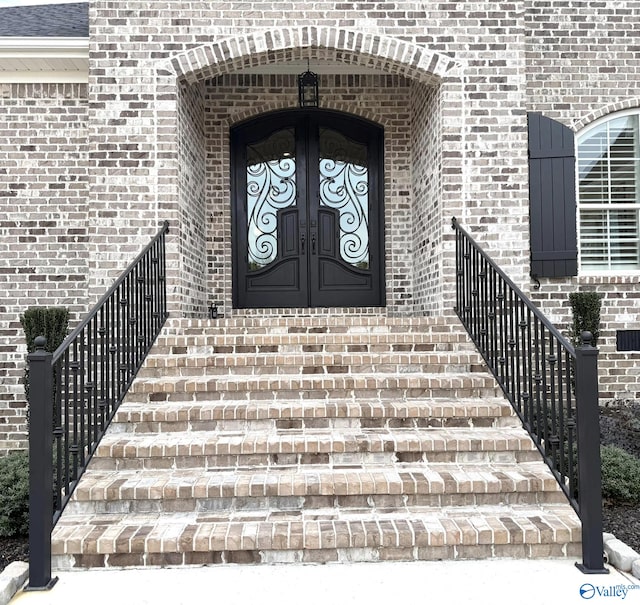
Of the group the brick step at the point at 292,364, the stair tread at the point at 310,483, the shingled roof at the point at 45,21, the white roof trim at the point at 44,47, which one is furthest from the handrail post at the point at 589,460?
the shingled roof at the point at 45,21

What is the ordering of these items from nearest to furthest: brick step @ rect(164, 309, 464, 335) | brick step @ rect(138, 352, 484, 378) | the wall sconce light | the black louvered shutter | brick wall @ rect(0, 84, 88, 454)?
1. brick step @ rect(138, 352, 484, 378)
2. brick step @ rect(164, 309, 464, 335)
3. the black louvered shutter
4. brick wall @ rect(0, 84, 88, 454)
5. the wall sconce light

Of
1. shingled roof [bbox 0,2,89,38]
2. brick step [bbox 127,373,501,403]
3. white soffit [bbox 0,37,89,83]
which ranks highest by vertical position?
shingled roof [bbox 0,2,89,38]

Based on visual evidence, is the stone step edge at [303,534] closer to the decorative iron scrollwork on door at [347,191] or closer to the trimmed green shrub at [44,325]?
the trimmed green shrub at [44,325]

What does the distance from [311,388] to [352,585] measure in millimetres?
1743

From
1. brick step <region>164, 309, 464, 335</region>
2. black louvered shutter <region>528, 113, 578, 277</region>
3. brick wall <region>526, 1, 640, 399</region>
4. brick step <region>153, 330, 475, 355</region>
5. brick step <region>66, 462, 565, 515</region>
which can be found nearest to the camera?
brick step <region>66, 462, 565, 515</region>

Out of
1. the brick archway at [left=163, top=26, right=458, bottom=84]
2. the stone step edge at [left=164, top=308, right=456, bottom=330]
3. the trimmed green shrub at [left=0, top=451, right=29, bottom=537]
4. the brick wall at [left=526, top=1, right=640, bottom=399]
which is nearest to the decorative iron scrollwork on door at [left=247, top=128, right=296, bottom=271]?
the brick archway at [left=163, top=26, right=458, bottom=84]

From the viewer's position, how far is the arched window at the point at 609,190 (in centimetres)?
665

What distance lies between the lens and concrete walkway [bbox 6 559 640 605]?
2629 mm

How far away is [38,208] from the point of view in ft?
20.5

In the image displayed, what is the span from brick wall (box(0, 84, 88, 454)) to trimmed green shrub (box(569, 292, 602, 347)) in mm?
5172

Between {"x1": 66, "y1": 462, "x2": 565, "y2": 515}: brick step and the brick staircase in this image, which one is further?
{"x1": 66, "y1": 462, "x2": 565, "y2": 515}: brick step

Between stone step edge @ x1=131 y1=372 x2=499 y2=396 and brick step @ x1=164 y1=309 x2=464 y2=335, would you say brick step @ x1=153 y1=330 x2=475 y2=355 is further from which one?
stone step edge @ x1=131 y1=372 x2=499 y2=396

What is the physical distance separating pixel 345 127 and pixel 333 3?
1.58 meters

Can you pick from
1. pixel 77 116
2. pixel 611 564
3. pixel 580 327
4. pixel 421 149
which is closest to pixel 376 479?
pixel 611 564
